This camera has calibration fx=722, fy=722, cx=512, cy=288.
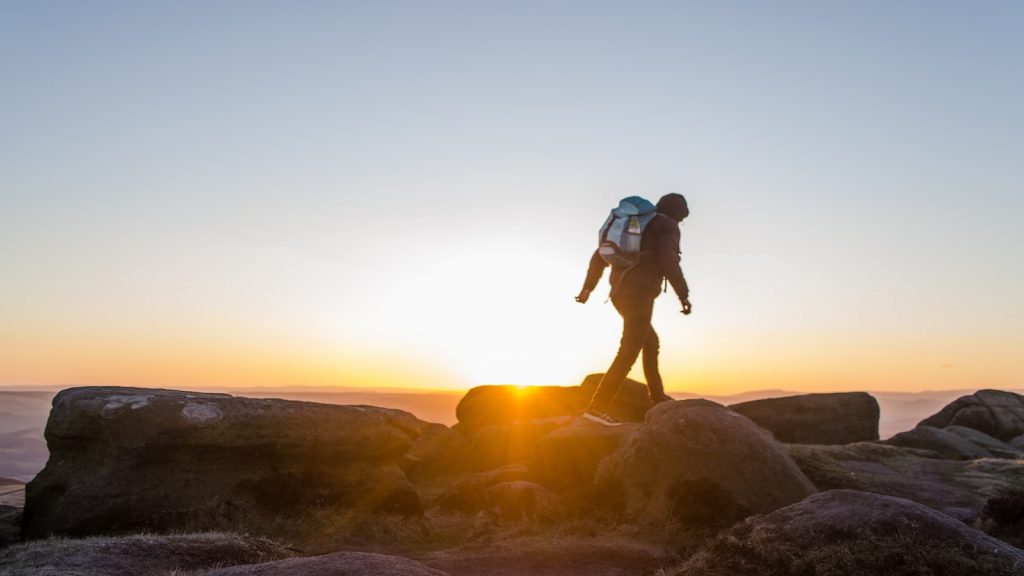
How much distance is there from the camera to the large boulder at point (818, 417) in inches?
818

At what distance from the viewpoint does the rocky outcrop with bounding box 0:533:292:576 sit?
616 cm

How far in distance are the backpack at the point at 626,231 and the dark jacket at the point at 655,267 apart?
0.11 m

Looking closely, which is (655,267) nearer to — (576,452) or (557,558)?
(576,452)

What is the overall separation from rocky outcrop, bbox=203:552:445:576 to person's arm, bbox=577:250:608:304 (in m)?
8.23

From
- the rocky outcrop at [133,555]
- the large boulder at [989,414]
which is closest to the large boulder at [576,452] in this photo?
the rocky outcrop at [133,555]

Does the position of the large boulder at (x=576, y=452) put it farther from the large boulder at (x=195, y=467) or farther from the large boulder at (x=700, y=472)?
the large boulder at (x=195, y=467)

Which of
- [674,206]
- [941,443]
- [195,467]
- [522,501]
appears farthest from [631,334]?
[941,443]

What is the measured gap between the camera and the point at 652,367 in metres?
13.5

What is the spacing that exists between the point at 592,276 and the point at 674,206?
198cm

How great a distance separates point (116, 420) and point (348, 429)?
337cm

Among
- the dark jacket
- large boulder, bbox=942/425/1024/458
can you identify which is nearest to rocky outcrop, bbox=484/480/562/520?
the dark jacket

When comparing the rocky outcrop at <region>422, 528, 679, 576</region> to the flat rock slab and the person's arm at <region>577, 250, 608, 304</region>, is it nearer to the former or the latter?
the flat rock slab

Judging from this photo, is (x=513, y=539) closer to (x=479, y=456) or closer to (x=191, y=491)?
(x=191, y=491)

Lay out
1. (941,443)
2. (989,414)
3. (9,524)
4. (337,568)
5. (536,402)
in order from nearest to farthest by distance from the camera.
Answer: (337,568)
(9,524)
(536,402)
(941,443)
(989,414)
